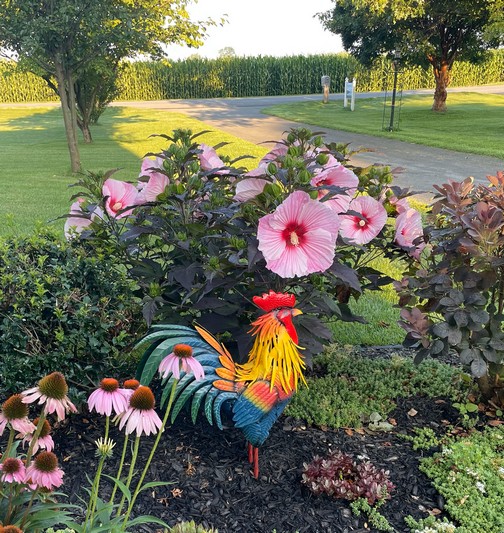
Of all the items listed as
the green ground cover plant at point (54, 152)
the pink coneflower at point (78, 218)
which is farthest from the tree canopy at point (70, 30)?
the pink coneflower at point (78, 218)

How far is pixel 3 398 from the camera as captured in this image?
3.03 m

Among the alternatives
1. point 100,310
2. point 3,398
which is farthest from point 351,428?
point 3,398

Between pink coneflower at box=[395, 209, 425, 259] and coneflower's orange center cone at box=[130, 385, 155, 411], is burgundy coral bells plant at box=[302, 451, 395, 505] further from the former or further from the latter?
coneflower's orange center cone at box=[130, 385, 155, 411]

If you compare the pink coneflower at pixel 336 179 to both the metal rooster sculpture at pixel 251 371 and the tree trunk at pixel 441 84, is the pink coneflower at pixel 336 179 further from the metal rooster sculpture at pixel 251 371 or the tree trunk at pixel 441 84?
the tree trunk at pixel 441 84

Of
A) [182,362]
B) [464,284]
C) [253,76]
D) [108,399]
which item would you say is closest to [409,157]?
[464,284]

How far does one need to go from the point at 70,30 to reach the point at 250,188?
29.7 ft

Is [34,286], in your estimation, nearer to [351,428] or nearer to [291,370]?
[291,370]

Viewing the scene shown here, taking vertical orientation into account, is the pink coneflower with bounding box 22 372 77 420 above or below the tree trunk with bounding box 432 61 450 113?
above

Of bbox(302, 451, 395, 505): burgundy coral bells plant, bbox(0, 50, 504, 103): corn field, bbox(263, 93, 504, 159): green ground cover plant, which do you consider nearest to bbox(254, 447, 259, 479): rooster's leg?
bbox(302, 451, 395, 505): burgundy coral bells plant

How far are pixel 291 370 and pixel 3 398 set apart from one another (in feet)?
5.85

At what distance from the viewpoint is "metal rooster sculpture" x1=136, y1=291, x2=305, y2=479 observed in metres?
2.06

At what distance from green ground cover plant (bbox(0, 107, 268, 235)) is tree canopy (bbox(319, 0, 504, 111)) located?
6.71 metres

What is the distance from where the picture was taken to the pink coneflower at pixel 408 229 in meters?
2.75

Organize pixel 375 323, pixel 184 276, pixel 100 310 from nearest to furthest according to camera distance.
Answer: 1. pixel 184 276
2. pixel 100 310
3. pixel 375 323
